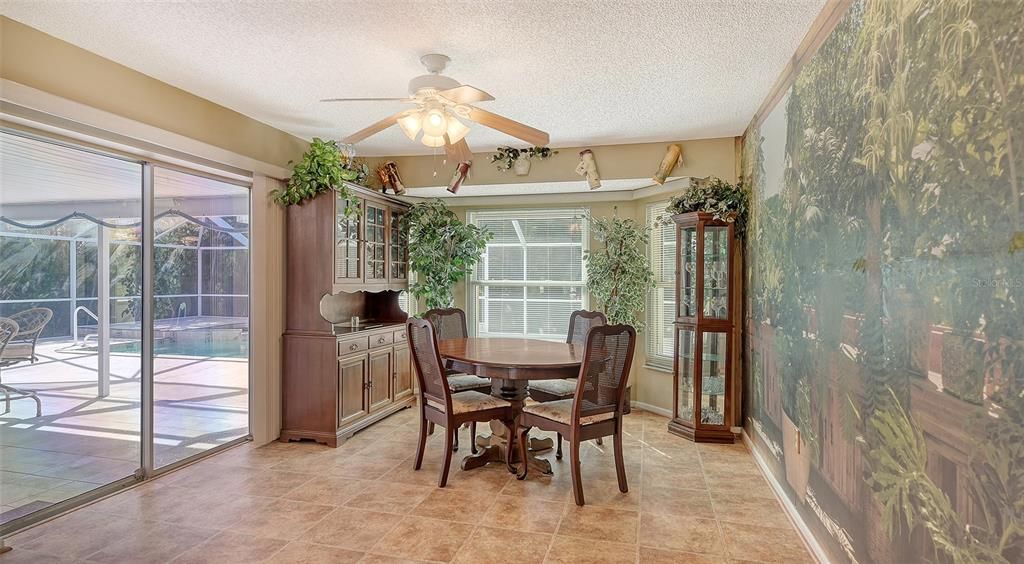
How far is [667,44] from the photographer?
2730 mm

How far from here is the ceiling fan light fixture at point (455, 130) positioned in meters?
2.87

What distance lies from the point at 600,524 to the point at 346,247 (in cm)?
282

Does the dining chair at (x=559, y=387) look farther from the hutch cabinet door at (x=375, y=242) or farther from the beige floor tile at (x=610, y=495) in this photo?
the hutch cabinet door at (x=375, y=242)

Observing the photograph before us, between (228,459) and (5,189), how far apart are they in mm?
2083

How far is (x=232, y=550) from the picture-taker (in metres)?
2.46

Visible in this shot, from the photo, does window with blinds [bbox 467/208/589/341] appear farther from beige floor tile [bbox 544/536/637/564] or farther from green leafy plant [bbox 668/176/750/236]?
beige floor tile [bbox 544/536/637/564]

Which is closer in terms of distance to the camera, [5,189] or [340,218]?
[5,189]

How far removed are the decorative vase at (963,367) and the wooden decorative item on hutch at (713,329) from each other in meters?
2.79

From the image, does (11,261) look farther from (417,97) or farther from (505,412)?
(505,412)

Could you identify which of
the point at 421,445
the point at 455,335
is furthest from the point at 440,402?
the point at 455,335

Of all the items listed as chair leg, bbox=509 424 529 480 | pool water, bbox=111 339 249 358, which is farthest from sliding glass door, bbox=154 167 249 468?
chair leg, bbox=509 424 529 480

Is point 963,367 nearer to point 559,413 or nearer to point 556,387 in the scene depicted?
point 559,413

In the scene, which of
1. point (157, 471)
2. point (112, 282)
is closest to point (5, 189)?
point (112, 282)

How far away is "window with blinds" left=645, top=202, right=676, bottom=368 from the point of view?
504 centimetres
